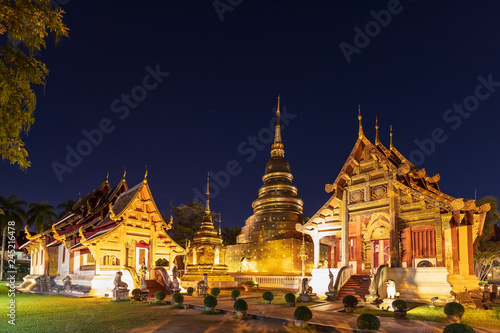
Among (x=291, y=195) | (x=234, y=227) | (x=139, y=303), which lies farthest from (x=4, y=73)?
(x=234, y=227)

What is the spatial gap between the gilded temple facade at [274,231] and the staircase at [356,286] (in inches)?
605

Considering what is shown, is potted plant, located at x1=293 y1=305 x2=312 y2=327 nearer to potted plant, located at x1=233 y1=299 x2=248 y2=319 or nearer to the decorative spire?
potted plant, located at x1=233 y1=299 x2=248 y2=319

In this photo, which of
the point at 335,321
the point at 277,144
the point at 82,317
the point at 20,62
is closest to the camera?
the point at 20,62

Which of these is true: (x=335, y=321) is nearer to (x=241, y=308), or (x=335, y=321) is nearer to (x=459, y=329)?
(x=241, y=308)

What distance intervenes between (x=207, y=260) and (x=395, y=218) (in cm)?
1764

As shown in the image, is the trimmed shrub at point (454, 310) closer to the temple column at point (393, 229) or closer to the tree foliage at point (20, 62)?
the temple column at point (393, 229)

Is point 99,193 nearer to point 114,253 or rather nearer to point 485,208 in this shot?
point 114,253

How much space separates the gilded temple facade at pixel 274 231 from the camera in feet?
125

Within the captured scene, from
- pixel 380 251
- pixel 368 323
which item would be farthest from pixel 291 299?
pixel 380 251

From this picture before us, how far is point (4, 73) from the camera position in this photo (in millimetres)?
8367

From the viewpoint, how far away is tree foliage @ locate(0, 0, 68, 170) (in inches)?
331

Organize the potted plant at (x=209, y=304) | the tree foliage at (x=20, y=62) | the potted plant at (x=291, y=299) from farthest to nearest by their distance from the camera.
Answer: the potted plant at (x=291, y=299)
the potted plant at (x=209, y=304)
the tree foliage at (x=20, y=62)

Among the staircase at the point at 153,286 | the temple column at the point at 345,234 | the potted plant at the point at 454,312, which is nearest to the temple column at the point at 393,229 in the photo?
the temple column at the point at 345,234

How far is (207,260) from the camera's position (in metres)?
33.5
